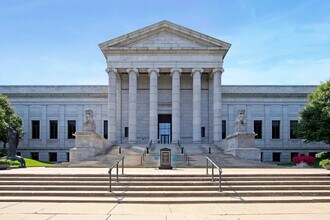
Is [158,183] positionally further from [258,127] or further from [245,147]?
[258,127]

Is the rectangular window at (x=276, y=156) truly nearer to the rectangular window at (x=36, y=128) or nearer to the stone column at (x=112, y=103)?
the stone column at (x=112, y=103)

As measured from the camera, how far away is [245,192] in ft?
50.7

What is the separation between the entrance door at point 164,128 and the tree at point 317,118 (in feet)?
56.4

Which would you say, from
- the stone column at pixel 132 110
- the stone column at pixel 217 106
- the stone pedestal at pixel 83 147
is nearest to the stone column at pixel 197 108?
the stone column at pixel 217 106

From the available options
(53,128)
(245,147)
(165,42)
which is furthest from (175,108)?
(53,128)

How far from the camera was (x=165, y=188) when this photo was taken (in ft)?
52.0

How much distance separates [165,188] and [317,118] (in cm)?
3294

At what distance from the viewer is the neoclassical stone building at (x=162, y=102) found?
46.9m

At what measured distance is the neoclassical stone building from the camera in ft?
154

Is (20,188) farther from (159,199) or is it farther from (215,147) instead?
(215,147)

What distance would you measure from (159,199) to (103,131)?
4131 cm

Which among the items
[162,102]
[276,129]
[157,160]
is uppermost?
[162,102]

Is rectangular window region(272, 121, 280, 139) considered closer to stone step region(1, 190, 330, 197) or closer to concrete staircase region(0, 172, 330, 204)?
concrete staircase region(0, 172, 330, 204)
